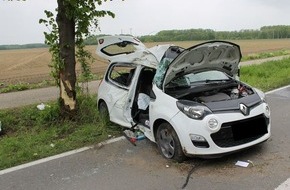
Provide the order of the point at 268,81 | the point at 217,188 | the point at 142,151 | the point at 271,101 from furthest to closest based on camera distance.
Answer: the point at 268,81
the point at 271,101
the point at 142,151
the point at 217,188

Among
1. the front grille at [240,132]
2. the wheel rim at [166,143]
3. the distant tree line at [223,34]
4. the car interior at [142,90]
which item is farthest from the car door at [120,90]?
the distant tree line at [223,34]

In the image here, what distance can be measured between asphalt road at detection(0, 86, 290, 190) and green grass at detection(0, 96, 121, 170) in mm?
412

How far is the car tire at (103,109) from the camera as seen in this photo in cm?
686

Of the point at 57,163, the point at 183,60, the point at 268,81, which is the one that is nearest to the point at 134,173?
the point at 57,163

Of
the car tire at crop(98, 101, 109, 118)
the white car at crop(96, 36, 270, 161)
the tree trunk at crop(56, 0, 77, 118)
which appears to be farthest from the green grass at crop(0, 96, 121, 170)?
the white car at crop(96, 36, 270, 161)

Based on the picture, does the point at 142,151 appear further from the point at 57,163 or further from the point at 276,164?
the point at 276,164

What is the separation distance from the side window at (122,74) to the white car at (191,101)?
0.02m

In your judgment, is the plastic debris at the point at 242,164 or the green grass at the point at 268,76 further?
the green grass at the point at 268,76

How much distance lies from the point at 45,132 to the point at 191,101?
3.23 meters

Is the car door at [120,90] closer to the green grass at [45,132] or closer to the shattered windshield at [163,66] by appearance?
the green grass at [45,132]

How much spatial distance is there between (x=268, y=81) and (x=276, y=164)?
751cm

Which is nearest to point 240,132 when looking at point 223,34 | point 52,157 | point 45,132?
point 52,157

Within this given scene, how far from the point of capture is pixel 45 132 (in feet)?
21.4

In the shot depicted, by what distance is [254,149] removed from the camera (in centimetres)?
506
